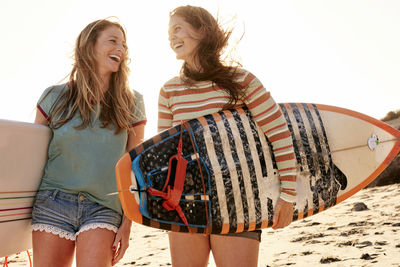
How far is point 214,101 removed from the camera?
5.99 feet

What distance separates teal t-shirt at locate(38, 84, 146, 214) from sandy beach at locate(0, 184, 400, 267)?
1836 millimetres

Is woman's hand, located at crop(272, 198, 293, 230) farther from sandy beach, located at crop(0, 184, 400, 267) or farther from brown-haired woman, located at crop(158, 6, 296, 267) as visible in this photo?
sandy beach, located at crop(0, 184, 400, 267)

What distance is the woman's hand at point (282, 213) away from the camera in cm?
183

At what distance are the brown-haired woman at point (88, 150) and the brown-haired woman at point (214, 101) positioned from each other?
404mm

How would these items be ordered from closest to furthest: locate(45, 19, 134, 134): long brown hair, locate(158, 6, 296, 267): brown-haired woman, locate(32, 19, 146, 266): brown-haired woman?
locate(158, 6, 296, 267): brown-haired woman → locate(32, 19, 146, 266): brown-haired woman → locate(45, 19, 134, 134): long brown hair

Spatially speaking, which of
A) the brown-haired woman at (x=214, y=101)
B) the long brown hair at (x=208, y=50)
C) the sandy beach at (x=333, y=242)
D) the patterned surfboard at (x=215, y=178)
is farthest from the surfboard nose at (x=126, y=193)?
Answer: the sandy beach at (x=333, y=242)

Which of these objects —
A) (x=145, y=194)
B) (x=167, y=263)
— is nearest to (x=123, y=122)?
(x=145, y=194)

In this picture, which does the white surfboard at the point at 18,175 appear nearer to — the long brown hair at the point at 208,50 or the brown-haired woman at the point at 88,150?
the brown-haired woman at the point at 88,150

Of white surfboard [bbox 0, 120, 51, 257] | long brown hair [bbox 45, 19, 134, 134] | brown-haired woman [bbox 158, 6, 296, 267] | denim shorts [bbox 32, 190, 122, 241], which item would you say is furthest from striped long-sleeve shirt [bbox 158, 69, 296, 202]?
white surfboard [bbox 0, 120, 51, 257]

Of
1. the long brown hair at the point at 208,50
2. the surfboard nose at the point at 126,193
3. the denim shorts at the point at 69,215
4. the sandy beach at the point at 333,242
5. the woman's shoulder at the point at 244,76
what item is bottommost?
the sandy beach at the point at 333,242

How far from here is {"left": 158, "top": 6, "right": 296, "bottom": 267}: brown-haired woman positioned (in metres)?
1.78

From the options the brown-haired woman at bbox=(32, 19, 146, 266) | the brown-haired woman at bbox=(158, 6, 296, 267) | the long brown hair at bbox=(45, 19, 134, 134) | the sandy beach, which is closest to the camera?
the brown-haired woman at bbox=(158, 6, 296, 267)

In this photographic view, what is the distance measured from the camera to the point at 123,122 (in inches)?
86.6

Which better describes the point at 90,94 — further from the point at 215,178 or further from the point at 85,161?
the point at 215,178
